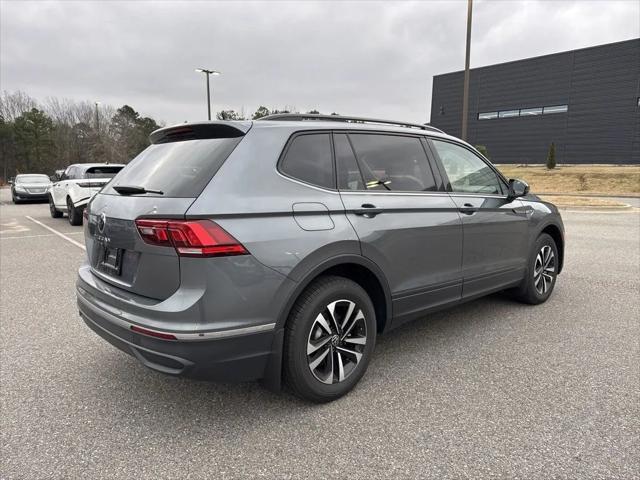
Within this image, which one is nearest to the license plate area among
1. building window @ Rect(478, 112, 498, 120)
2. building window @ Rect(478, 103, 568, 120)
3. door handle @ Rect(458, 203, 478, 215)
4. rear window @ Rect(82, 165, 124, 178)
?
door handle @ Rect(458, 203, 478, 215)

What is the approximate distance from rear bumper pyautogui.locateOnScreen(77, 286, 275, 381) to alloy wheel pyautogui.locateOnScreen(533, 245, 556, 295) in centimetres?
340

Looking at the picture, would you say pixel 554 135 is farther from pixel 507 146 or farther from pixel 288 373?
pixel 288 373

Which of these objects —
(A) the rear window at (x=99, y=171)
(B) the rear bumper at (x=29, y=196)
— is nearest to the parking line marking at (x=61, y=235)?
(A) the rear window at (x=99, y=171)

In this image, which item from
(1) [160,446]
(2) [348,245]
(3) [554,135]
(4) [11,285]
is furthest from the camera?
(3) [554,135]

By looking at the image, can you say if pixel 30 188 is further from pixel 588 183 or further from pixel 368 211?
pixel 588 183

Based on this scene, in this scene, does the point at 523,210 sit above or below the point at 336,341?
above

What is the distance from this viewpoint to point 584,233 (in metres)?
10.3

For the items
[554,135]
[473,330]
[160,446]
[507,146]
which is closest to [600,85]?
[554,135]

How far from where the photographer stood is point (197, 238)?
2238mm

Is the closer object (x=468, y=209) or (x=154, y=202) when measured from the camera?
(x=154, y=202)

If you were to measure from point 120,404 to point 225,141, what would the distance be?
1.77m

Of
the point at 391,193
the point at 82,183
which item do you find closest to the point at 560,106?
the point at 82,183

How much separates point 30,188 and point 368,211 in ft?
71.5

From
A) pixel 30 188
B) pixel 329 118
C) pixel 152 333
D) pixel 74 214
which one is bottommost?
pixel 74 214
